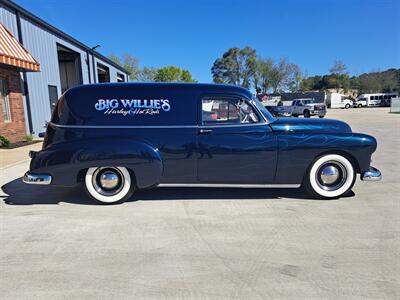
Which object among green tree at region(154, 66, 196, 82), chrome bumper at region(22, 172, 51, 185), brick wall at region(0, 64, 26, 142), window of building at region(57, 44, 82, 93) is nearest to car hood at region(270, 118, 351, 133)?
chrome bumper at region(22, 172, 51, 185)

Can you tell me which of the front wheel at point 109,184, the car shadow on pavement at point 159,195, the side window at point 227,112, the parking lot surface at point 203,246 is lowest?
the parking lot surface at point 203,246

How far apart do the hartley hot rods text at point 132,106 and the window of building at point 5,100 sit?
9.07 meters

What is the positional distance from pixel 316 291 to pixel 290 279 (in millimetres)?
245

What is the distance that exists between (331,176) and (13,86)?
40.6ft

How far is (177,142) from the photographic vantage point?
4664 mm

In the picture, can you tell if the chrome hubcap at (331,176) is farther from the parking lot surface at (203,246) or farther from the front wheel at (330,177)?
the parking lot surface at (203,246)

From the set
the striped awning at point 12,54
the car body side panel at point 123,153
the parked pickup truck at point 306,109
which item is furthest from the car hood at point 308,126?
the parked pickup truck at point 306,109

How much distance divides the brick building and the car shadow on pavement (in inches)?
263

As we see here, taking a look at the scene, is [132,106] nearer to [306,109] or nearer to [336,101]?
[306,109]

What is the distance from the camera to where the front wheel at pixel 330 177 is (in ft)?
15.6

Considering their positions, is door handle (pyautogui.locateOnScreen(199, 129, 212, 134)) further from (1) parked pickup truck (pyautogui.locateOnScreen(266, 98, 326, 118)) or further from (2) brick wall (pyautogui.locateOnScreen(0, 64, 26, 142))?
(1) parked pickup truck (pyautogui.locateOnScreen(266, 98, 326, 118))

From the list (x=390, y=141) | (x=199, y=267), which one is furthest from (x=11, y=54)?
(x=390, y=141)

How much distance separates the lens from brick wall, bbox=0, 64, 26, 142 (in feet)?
37.4

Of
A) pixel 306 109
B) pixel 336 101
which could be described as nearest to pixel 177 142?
pixel 306 109
